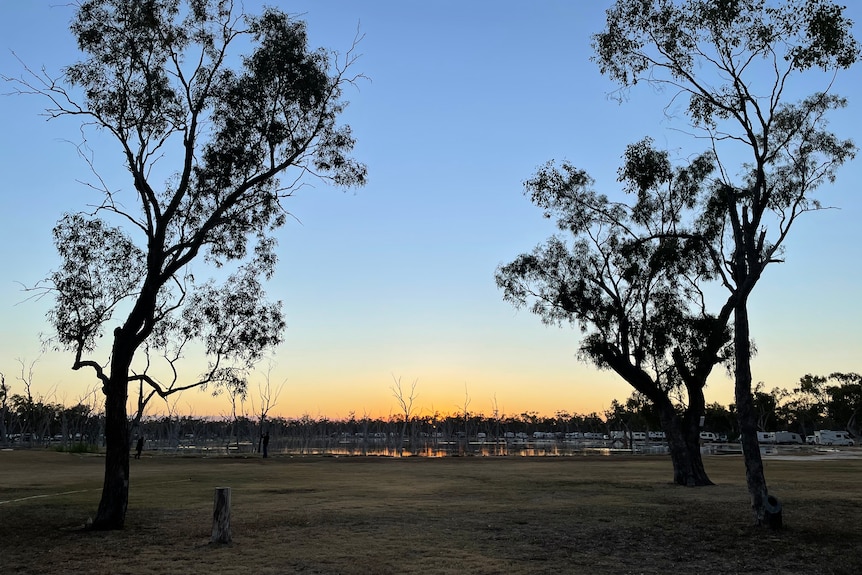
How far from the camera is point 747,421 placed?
1564 cm

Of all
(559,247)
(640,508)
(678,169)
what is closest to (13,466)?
(559,247)

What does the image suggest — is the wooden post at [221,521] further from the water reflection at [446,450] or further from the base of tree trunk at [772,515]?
the water reflection at [446,450]

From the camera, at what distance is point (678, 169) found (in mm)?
26438

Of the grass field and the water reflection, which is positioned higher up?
the grass field

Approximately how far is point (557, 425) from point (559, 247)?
17807 centimetres

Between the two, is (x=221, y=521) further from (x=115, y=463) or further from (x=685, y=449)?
(x=685, y=449)

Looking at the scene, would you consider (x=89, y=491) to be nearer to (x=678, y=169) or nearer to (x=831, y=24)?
(x=678, y=169)

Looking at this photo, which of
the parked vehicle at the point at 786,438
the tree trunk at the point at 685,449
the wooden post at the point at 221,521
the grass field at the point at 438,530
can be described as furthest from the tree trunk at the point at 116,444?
the parked vehicle at the point at 786,438

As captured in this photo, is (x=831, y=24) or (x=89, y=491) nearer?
(x=831, y=24)

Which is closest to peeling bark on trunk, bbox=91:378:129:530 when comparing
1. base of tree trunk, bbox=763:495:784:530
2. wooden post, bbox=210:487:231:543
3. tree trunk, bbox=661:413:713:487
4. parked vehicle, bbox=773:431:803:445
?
wooden post, bbox=210:487:231:543

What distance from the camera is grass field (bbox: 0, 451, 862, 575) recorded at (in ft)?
38.8

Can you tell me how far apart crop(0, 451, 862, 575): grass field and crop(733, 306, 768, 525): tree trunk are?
0.79 m

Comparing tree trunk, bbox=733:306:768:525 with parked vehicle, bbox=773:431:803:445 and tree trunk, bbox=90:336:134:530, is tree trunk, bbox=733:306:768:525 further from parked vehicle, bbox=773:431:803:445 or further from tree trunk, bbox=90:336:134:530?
parked vehicle, bbox=773:431:803:445

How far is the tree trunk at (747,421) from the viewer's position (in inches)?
607
